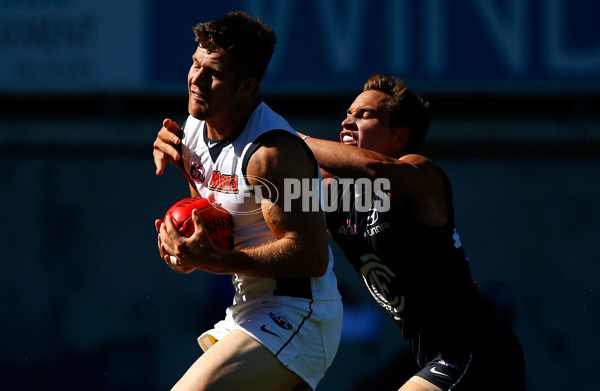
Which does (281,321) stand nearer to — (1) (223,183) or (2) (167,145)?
(1) (223,183)

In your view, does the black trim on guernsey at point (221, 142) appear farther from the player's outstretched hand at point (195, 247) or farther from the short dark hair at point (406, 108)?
the short dark hair at point (406, 108)

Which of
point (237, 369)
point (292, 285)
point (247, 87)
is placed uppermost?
point (247, 87)

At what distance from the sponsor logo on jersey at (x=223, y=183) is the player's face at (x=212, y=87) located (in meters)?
0.26

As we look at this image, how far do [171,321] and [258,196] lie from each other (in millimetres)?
5239

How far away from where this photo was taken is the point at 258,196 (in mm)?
3539

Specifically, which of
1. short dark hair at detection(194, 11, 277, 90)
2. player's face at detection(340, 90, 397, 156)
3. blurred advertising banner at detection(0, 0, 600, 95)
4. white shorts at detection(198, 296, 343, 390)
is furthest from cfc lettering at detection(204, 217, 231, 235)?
blurred advertising banner at detection(0, 0, 600, 95)

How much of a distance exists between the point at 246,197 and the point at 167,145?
25.9 inches

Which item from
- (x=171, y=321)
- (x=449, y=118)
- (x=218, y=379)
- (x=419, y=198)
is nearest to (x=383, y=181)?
(x=419, y=198)

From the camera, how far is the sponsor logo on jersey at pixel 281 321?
3.53 metres

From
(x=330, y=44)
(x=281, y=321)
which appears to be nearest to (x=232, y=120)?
(x=281, y=321)

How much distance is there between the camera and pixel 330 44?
8.14 m

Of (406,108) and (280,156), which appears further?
(406,108)

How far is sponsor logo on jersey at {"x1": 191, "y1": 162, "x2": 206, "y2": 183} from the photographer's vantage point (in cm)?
380

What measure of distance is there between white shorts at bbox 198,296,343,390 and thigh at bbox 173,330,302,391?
4 centimetres
